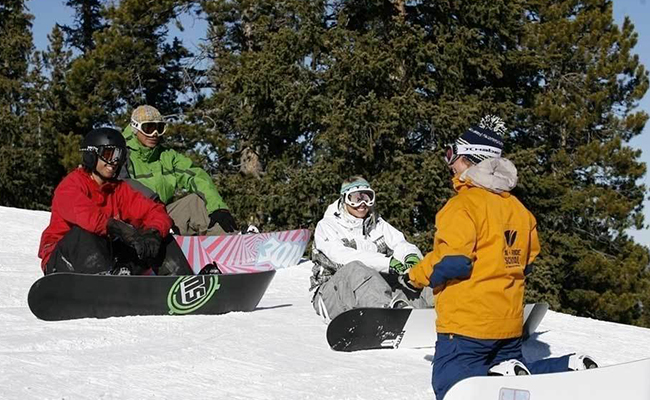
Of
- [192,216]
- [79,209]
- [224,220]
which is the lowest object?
[192,216]

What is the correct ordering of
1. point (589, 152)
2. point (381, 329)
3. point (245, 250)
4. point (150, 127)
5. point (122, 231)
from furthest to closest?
point (589, 152), point (245, 250), point (150, 127), point (122, 231), point (381, 329)

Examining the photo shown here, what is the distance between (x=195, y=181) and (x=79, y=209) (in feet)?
7.98

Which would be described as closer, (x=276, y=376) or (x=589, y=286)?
(x=276, y=376)

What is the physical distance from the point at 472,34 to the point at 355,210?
12828 millimetres

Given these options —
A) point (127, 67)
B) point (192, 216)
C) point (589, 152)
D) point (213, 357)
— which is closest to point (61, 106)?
point (127, 67)

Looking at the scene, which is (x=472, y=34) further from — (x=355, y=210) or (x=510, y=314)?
(x=510, y=314)

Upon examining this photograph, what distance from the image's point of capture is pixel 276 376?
4465mm

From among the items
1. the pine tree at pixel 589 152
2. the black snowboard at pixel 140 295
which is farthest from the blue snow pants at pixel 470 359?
the pine tree at pixel 589 152

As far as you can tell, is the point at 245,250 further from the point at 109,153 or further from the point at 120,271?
the point at 109,153

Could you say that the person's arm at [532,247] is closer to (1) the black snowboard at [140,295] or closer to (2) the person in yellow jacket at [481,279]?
(2) the person in yellow jacket at [481,279]

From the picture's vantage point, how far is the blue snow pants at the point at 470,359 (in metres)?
3.39

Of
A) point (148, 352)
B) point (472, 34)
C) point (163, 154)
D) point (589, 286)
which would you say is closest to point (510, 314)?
point (148, 352)

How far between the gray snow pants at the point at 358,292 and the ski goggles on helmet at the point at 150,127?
240 centimetres

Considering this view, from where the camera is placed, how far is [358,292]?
5453 millimetres
